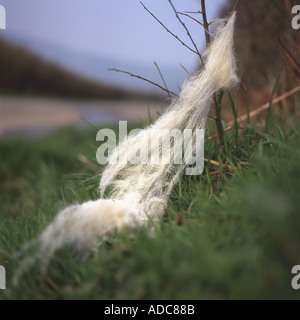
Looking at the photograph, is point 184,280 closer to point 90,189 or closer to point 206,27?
point 90,189

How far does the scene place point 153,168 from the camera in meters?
1.38

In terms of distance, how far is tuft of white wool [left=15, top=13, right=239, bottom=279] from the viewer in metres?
1.08

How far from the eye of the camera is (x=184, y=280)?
2.61 ft

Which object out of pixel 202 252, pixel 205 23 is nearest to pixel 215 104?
pixel 205 23

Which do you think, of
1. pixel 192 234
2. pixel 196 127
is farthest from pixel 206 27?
pixel 192 234

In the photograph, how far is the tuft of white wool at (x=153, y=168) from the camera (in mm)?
1078

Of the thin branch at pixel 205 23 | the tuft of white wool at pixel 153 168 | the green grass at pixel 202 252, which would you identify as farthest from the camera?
the thin branch at pixel 205 23

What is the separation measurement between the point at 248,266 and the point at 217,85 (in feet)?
2.64

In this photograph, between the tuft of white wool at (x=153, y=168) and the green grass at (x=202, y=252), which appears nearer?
the green grass at (x=202, y=252)

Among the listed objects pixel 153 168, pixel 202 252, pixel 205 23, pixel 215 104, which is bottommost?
pixel 202 252

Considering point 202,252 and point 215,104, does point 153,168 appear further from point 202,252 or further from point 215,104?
point 202,252

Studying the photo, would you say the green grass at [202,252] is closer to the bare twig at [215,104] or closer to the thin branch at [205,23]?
the bare twig at [215,104]

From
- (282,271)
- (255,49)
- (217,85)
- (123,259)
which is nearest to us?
(282,271)

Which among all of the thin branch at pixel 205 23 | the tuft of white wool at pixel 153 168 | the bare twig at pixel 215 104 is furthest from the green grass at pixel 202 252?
the thin branch at pixel 205 23
